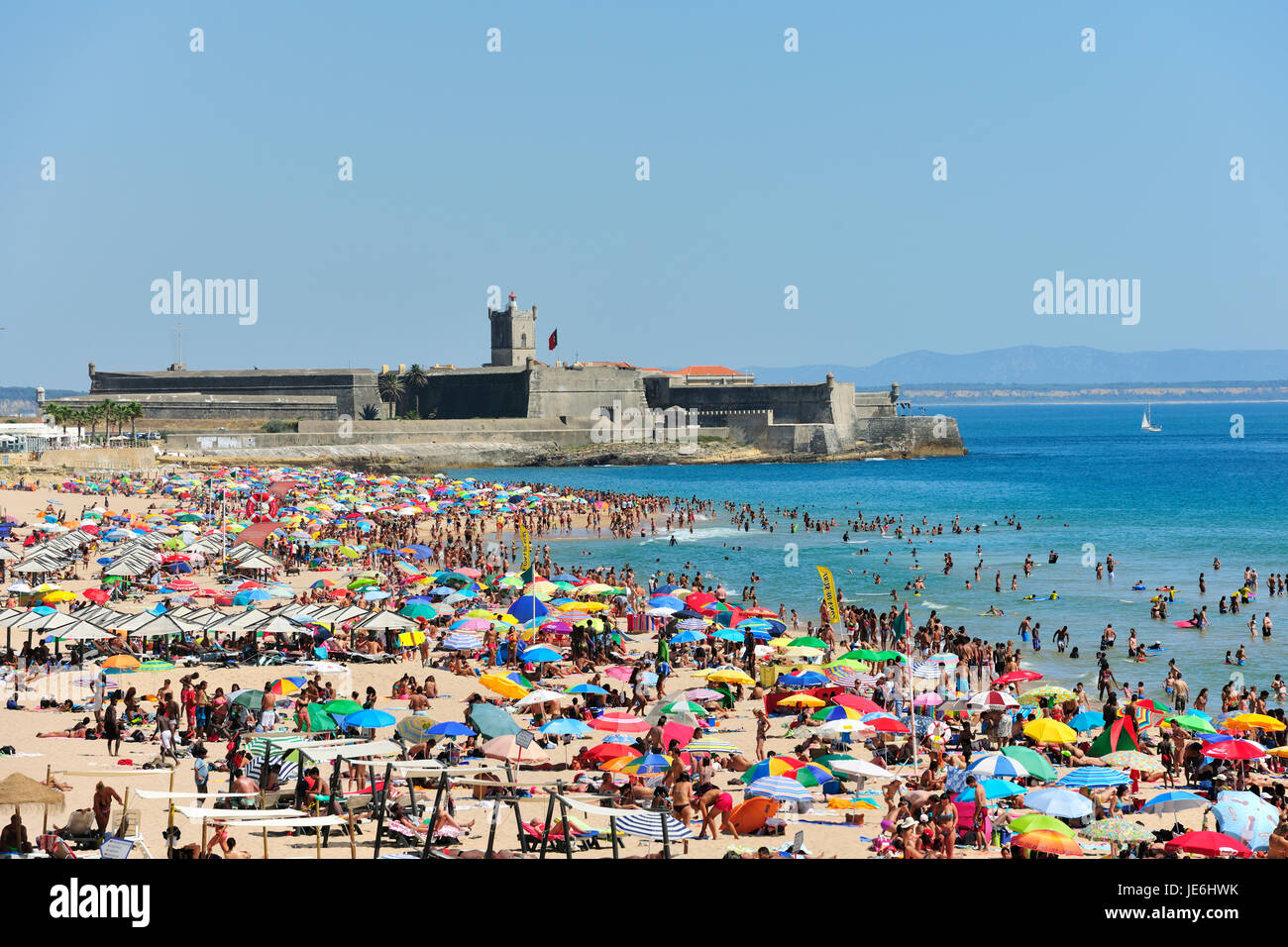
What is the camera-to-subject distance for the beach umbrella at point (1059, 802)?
11.6 metres

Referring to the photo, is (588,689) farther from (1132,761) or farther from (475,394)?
(475,394)

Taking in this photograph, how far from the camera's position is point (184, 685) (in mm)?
16547

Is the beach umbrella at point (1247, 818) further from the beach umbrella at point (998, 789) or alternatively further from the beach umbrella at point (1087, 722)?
the beach umbrella at point (1087, 722)

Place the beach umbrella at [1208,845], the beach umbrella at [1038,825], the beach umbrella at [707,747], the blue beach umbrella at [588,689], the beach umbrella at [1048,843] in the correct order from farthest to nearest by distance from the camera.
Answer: the blue beach umbrella at [588,689]
the beach umbrella at [707,747]
the beach umbrella at [1038,825]
the beach umbrella at [1048,843]
the beach umbrella at [1208,845]

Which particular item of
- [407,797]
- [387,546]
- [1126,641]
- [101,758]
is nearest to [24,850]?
[407,797]

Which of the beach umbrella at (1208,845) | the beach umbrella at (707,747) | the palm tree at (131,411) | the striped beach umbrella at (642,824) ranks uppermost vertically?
the palm tree at (131,411)

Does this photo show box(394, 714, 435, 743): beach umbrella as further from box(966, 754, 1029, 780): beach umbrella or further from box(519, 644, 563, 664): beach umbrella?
box(966, 754, 1029, 780): beach umbrella

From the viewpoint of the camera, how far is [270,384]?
94688 mm

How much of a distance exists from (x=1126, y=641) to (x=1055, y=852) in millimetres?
16152

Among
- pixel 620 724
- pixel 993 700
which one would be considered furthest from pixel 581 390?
pixel 620 724

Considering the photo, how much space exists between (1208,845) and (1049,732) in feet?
15.8

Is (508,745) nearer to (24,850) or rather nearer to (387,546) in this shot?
(24,850)

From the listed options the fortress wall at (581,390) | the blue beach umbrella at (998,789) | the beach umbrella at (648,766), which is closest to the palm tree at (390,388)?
the fortress wall at (581,390)

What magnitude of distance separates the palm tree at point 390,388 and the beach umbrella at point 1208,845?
289ft
